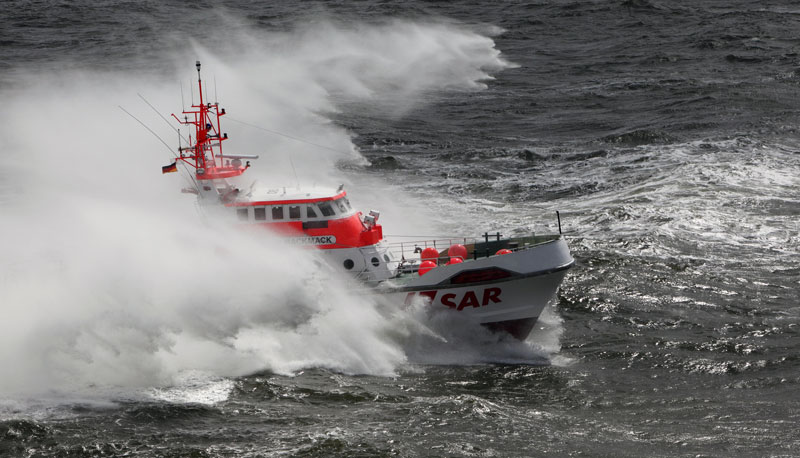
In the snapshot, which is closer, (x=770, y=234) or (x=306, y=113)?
(x=770, y=234)

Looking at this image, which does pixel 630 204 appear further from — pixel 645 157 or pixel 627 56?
pixel 627 56

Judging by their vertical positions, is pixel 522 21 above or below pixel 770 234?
above

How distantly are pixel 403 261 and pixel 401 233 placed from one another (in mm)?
5900

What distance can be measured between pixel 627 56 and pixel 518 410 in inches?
1665

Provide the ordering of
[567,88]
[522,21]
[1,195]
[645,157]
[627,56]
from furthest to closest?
[522,21] → [627,56] → [567,88] → [645,157] → [1,195]

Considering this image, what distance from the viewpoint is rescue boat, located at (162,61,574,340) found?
70.3 ft

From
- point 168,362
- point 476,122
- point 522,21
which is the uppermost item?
point 522,21

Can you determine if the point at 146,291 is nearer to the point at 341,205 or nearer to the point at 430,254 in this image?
the point at 341,205

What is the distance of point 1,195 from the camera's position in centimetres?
3122

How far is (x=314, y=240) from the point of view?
72.9 feet

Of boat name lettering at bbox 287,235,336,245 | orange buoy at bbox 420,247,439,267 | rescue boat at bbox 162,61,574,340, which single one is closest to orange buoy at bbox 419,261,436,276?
rescue boat at bbox 162,61,574,340

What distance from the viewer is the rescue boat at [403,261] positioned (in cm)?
2144

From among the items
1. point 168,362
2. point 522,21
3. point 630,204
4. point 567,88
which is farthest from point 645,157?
point 522,21

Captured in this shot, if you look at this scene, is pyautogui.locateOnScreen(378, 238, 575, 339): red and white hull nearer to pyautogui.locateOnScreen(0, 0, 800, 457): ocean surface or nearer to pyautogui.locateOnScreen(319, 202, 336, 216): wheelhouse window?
pyautogui.locateOnScreen(0, 0, 800, 457): ocean surface
